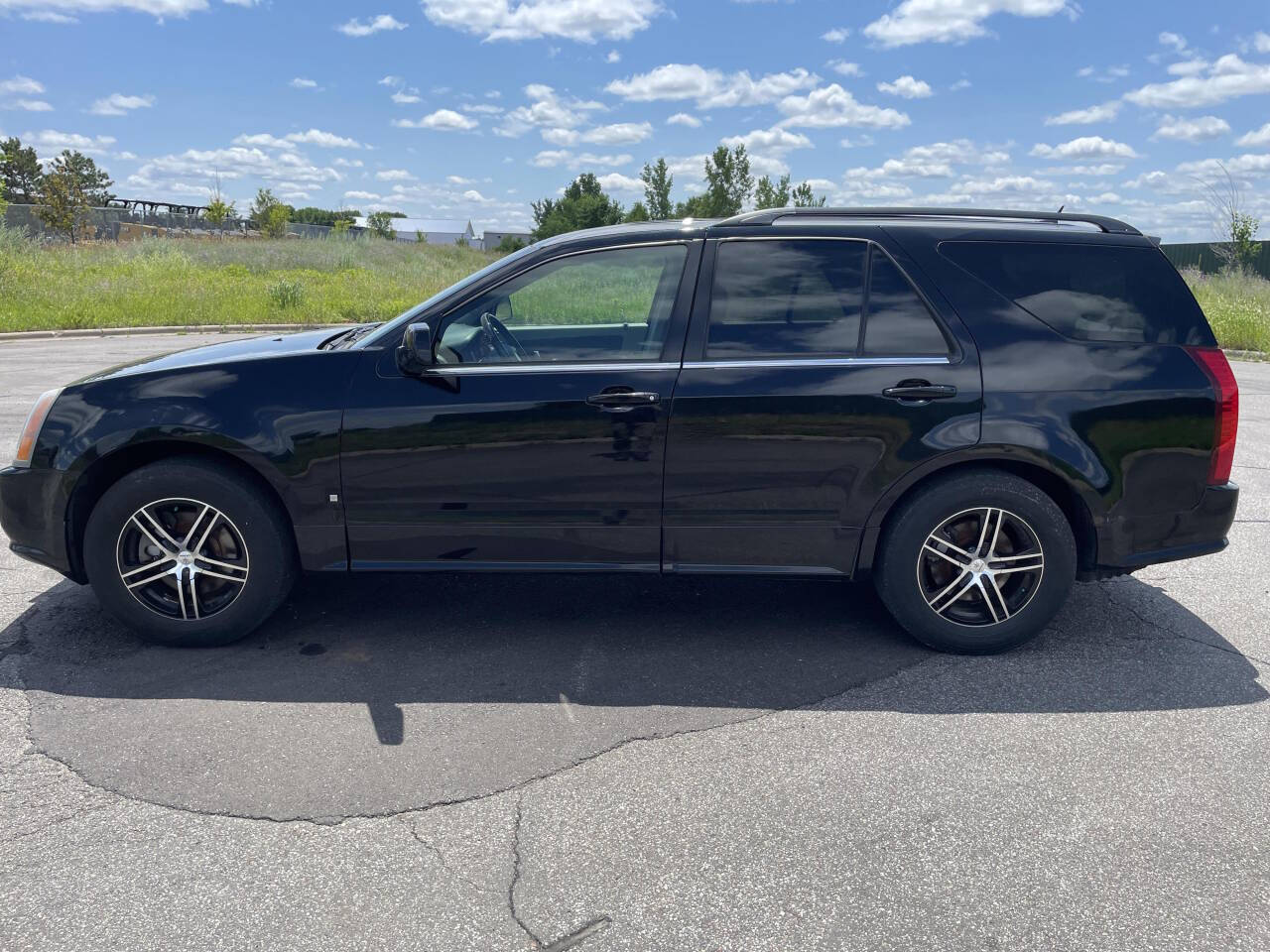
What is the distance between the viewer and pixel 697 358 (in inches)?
167

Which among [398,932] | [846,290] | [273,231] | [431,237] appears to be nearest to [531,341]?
[846,290]

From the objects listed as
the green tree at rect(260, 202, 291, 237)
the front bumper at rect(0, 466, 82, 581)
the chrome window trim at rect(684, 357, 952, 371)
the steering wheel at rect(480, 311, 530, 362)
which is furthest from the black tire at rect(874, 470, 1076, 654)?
the green tree at rect(260, 202, 291, 237)

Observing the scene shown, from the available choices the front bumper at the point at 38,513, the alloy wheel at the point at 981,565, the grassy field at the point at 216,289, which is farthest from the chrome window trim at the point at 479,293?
the grassy field at the point at 216,289

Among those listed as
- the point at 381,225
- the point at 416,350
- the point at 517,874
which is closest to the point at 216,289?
the point at 416,350

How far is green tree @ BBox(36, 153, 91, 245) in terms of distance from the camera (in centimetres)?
4325

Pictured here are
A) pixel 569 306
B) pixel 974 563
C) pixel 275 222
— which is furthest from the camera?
pixel 275 222

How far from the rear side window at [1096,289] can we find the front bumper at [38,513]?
3.87 meters

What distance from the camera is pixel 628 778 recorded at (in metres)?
3.34

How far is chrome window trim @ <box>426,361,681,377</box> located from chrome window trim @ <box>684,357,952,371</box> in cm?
14

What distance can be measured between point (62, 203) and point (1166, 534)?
160 ft

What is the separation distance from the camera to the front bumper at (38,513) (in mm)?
4262

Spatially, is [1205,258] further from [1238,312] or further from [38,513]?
[38,513]

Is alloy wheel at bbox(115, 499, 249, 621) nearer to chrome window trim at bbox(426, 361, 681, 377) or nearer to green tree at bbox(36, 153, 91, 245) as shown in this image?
chrome window trim at bbox(426, 361, 681, 377)

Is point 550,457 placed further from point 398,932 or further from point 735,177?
point 735,177
